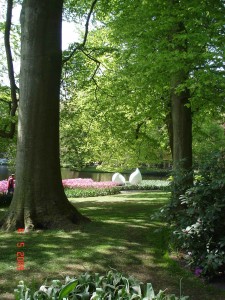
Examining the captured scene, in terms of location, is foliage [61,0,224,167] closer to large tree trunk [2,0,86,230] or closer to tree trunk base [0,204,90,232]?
large tree trunk [2,0,86,230]

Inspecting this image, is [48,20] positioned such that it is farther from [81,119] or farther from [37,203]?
[81,119]

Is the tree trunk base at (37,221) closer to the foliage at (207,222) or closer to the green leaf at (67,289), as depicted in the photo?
the foliage at (207,222)

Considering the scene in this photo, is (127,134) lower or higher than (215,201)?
higher

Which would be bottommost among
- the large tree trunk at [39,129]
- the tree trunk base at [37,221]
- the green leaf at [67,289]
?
the tree trunk base at [37,221]

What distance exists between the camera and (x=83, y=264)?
567 centimetres

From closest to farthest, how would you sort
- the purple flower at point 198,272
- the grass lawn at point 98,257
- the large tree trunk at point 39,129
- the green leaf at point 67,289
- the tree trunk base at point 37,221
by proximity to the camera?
the green leaf at point 67,289, the grass lawn at point 98,257, the purple flower at point 198,272, the tree trunk base at point 37,221, the large tree trunk at point 39,129

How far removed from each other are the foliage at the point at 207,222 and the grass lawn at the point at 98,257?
0.32m

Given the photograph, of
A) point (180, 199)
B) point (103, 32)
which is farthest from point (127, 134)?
point (180, 199)

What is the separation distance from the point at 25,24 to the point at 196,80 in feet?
13.3

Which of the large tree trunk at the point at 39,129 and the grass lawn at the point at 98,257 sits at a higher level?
the large tree trunk at the point at 39,129

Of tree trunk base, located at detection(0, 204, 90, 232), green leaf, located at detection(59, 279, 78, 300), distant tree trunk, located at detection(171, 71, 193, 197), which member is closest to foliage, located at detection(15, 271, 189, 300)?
green leaf, located at detection(59, 279, 78, 300)

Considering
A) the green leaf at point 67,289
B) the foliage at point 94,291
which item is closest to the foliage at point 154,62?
the foliage at point 94,291

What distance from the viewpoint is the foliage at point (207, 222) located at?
5.09 metres

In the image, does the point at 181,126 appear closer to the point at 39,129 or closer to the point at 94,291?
the point at 39,129
